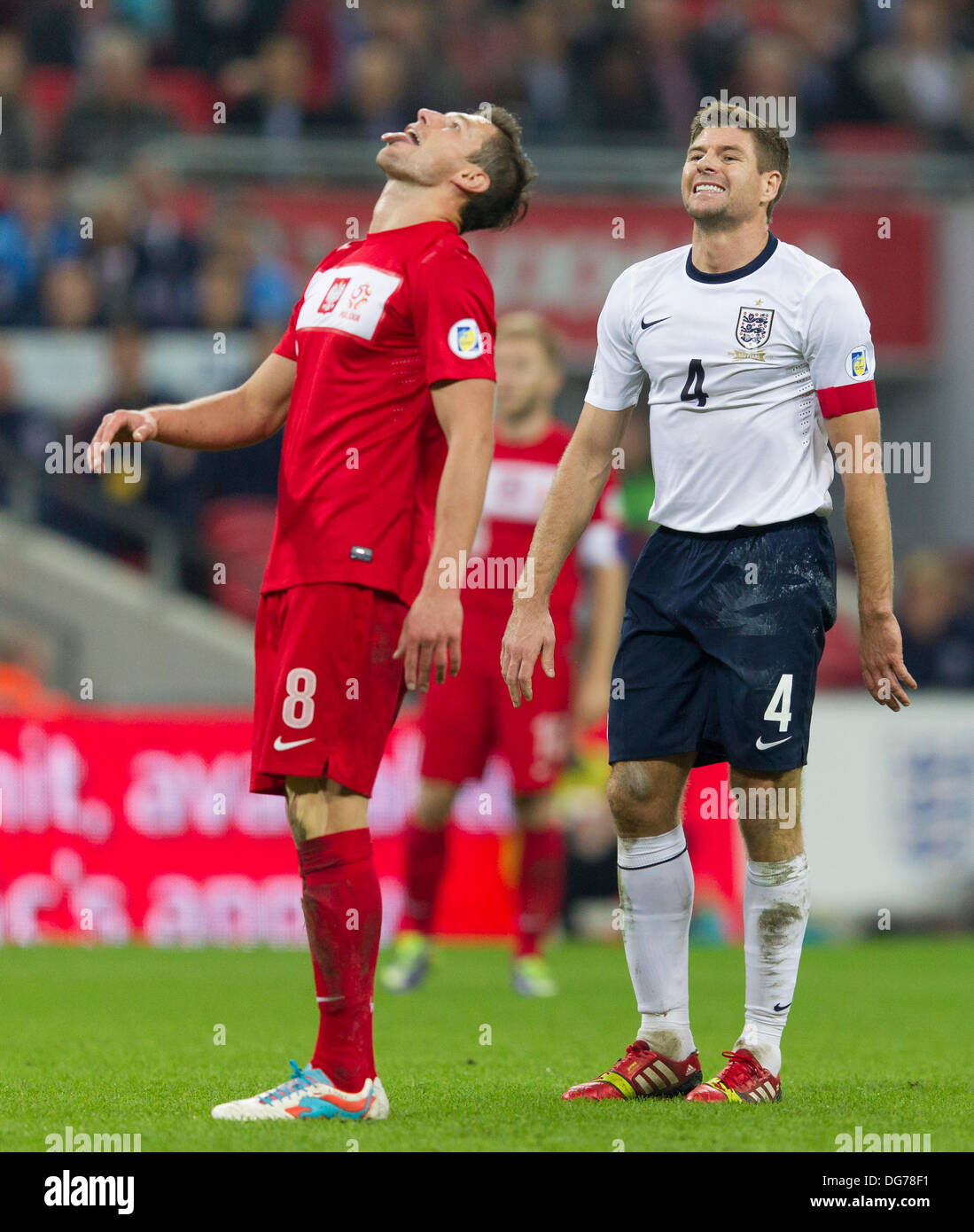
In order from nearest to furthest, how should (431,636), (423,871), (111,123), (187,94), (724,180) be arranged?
(431,636)
(724,180)
(423,871)
(111,123)
(187,94)

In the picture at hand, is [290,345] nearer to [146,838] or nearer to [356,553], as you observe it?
[356,553]

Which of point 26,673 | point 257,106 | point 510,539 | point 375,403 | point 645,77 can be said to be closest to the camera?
point 375,403

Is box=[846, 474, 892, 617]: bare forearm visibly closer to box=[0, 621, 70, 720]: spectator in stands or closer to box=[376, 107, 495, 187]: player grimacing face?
box=[376, 107, 495, 187]: player grimacing face

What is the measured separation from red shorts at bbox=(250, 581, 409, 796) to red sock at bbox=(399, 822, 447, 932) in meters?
3.35

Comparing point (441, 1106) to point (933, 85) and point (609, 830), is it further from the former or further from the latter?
point (933, 85)

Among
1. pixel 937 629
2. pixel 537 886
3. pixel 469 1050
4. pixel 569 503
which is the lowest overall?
pixel 469 1050

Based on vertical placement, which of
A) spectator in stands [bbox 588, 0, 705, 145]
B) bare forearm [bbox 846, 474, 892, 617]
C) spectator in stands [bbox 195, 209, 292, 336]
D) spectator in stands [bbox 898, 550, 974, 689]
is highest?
spectator in stands [bbox 588, 0, 705, 145]

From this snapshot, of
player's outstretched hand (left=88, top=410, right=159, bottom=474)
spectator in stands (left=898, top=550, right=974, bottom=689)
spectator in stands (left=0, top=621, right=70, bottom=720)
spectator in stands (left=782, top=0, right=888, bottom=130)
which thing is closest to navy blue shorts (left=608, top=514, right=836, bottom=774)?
player's outstretched hand (left=88, top=410, right=159, bottom=474)

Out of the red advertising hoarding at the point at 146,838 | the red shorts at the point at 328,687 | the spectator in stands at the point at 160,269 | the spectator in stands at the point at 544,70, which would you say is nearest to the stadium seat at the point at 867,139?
the spectator in stands at the point at 544,70

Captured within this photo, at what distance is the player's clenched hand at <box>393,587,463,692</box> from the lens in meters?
4.00

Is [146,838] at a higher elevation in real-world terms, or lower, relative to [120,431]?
lower

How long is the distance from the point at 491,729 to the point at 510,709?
123 mm

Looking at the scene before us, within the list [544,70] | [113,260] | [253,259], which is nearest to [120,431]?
[113,260]

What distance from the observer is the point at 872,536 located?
4430 mm
